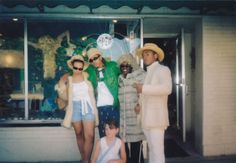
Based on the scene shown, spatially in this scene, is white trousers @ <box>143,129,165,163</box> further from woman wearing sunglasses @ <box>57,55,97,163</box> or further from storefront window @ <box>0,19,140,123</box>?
storefront window @ <box>0,19,140,123</box>

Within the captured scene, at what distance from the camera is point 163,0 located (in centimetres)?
647

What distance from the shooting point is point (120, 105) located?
A: 629 cm

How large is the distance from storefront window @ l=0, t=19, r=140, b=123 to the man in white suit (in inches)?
95.4

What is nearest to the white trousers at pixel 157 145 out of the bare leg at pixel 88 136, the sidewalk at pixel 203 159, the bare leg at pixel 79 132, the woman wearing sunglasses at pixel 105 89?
the woman wearing sunglasses at pixel 105 89

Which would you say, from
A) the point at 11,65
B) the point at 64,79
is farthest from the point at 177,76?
the point at 11,65

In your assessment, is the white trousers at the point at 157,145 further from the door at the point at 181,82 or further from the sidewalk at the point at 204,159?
the door at the point at 181,82

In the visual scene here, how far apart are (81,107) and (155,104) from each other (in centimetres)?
155

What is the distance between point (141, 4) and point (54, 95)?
113 inches

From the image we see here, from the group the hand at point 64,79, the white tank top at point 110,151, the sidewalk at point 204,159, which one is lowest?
the sidewalk at point 204,159

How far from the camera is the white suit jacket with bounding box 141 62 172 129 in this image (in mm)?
5426

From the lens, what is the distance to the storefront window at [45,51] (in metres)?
7.84

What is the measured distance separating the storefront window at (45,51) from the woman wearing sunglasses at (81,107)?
1394mm

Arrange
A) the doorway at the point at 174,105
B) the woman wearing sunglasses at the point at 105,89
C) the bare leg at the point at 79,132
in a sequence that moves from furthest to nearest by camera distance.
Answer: the doorway at the point at 174,105
the bare leg at the point at 79,132
the woman wearing sunglasses at the point at 105,89

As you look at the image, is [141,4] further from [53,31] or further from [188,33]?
[188,33]
